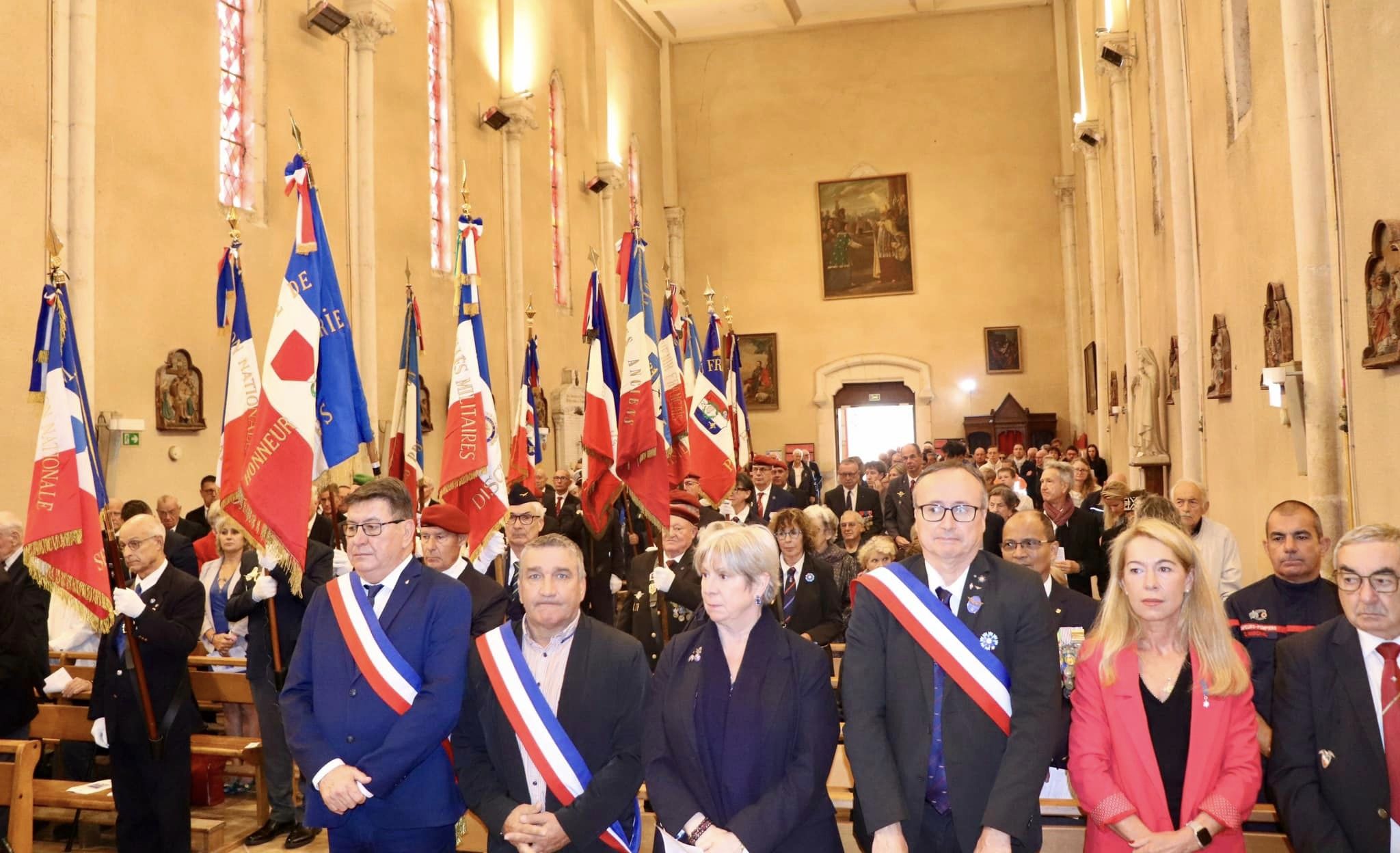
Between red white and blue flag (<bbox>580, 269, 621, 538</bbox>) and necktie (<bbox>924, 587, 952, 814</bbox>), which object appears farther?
red white and blue flag (<bbox>580, 269, 621, 538</bbox>)

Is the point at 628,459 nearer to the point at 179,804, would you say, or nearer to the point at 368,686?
the point at 179,804

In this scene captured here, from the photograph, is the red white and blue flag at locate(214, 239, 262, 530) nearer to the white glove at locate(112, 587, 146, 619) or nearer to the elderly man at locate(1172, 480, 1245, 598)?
the white glove at locate(112, 587, 146, 619)

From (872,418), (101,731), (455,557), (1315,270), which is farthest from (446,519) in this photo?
(872,418)

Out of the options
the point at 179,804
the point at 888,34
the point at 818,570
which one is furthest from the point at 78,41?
the point at 888,34

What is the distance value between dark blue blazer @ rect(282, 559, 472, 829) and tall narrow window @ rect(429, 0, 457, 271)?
1323 cm

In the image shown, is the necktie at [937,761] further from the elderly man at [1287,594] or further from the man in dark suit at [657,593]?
the man in dark suit at [657,593]

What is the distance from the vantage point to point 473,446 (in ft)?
24.8

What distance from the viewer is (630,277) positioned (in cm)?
871

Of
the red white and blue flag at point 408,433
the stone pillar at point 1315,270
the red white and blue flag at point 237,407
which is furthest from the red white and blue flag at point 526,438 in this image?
the stone pillar at point 1315,270

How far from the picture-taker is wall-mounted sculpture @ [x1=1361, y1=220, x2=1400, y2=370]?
16.6ft

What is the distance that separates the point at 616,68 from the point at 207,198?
45.3 ft

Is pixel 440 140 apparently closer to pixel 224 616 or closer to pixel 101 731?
pixel 224 616

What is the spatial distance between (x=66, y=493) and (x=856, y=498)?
25.8 feet

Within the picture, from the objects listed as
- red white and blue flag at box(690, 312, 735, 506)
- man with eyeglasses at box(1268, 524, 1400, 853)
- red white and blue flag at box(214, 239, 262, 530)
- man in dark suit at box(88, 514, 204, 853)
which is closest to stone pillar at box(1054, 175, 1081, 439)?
red white and blue flag at box(690, 312, 735, 506)
